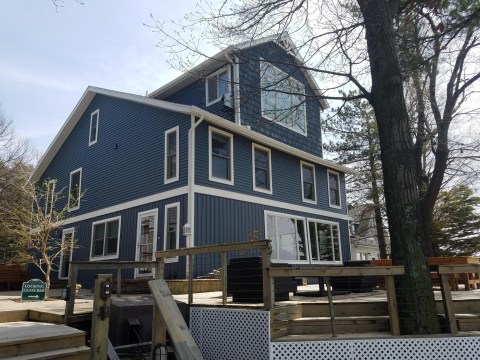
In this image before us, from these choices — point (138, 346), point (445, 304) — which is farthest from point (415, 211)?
point (138, 346)

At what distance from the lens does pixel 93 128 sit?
1492cm

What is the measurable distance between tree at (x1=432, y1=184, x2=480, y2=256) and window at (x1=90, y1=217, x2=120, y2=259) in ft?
53.6

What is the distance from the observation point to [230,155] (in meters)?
11.5

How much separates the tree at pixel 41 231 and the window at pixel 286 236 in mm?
6193

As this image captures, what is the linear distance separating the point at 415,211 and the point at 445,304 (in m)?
1.21

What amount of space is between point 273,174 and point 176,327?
976 centimetres

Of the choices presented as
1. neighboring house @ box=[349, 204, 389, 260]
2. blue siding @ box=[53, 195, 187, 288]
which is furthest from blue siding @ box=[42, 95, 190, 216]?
neighboring house @ box=[349, 204, 389, 260]

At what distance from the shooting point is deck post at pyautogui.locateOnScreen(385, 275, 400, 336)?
475 cm

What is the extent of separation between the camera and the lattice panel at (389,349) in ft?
14.9

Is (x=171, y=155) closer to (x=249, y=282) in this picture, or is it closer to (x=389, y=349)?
(x=249, y=282)

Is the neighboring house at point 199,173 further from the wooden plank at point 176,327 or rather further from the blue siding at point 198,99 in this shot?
the wooden plank at point 176,327

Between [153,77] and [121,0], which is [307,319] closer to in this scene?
[153,77]

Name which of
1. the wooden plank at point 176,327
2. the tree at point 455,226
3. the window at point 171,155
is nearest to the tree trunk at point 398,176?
the wooden plank at point 176,327

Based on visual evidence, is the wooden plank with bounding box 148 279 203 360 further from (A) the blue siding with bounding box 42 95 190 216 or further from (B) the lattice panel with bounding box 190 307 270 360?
(A) the blue siding with bounding box 42 95 190 216
